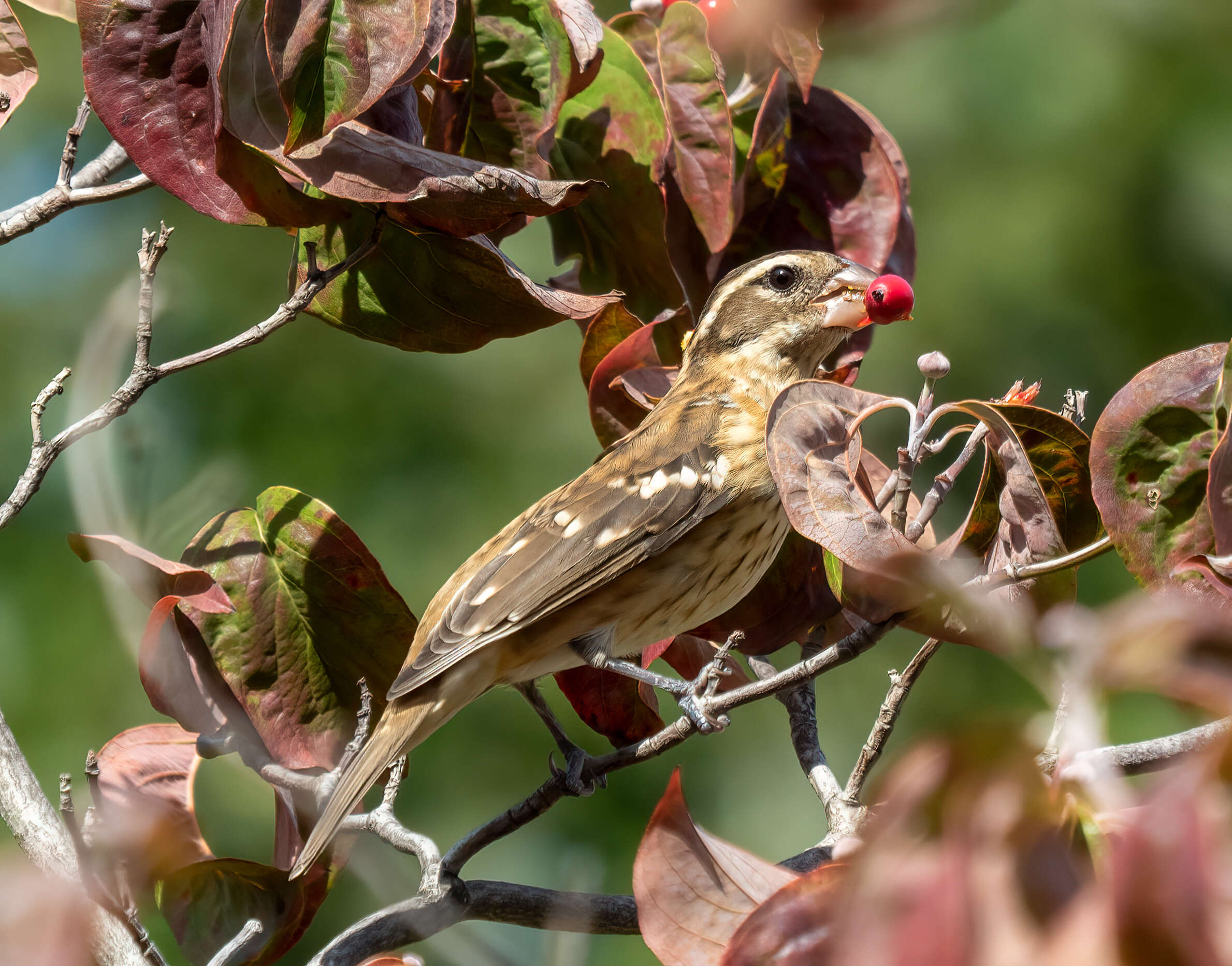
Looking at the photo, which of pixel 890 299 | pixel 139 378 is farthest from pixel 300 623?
pixel 890 299

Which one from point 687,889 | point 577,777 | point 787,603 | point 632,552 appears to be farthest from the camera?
point 632,552

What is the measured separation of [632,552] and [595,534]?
99 millimetres

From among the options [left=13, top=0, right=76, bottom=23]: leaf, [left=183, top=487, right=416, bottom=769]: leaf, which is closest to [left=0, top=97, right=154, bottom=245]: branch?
[left=13, top=0, right=76, bottom=23]: leaf

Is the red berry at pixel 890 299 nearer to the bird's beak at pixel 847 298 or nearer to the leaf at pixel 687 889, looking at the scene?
the bird's beak at pixel 847 298

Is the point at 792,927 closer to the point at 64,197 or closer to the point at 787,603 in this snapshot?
the point at 787,603

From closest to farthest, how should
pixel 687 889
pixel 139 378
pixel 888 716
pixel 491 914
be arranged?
pixel 687 889 → pixel 139 378 → pixel 888 716 → pixel 491 914

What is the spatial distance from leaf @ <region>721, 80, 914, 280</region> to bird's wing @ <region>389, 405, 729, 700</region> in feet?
1.73

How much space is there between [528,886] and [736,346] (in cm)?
144

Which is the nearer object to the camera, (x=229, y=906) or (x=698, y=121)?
(x=229, y=906)

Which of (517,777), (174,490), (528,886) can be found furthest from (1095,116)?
(528,886)

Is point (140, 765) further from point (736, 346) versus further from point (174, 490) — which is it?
point (736, 346)

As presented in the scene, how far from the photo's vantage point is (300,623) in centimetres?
208

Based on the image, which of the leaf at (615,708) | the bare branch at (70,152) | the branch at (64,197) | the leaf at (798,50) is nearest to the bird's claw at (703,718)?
the leaf at (615,708)

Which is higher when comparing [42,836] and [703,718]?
[42,836]
